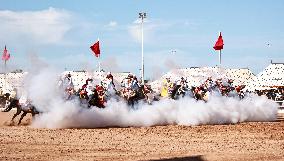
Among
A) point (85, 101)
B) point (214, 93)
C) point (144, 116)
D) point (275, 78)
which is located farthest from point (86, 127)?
point (275, 78)

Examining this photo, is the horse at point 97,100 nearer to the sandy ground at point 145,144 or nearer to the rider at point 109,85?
the rider at point 109,85

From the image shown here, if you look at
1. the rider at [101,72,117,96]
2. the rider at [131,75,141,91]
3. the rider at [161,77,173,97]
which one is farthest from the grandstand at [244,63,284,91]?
the rider at [101,72,117,96]

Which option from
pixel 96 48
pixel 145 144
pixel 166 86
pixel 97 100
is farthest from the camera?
pixel 96 48

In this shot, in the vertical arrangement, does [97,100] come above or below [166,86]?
below

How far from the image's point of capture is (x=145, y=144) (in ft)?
48.1

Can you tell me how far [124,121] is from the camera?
2131cm

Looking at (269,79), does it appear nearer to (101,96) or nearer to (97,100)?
(101,96)

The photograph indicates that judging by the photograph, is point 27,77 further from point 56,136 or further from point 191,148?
point 191,148

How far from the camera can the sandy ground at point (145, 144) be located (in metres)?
12.3

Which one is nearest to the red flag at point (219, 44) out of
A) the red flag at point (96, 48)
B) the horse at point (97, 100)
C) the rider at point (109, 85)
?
the red flag at point (96, 48)

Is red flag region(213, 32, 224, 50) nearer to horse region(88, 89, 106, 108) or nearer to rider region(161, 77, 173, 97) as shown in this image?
rider region(161, 77, 173, 97)

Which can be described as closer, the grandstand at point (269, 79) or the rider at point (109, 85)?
the rider at point (109, 85)

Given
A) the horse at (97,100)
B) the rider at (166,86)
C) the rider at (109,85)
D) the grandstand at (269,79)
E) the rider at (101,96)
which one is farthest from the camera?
the grandstand at (269,79)

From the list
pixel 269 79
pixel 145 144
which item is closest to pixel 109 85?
pixel 145 144
